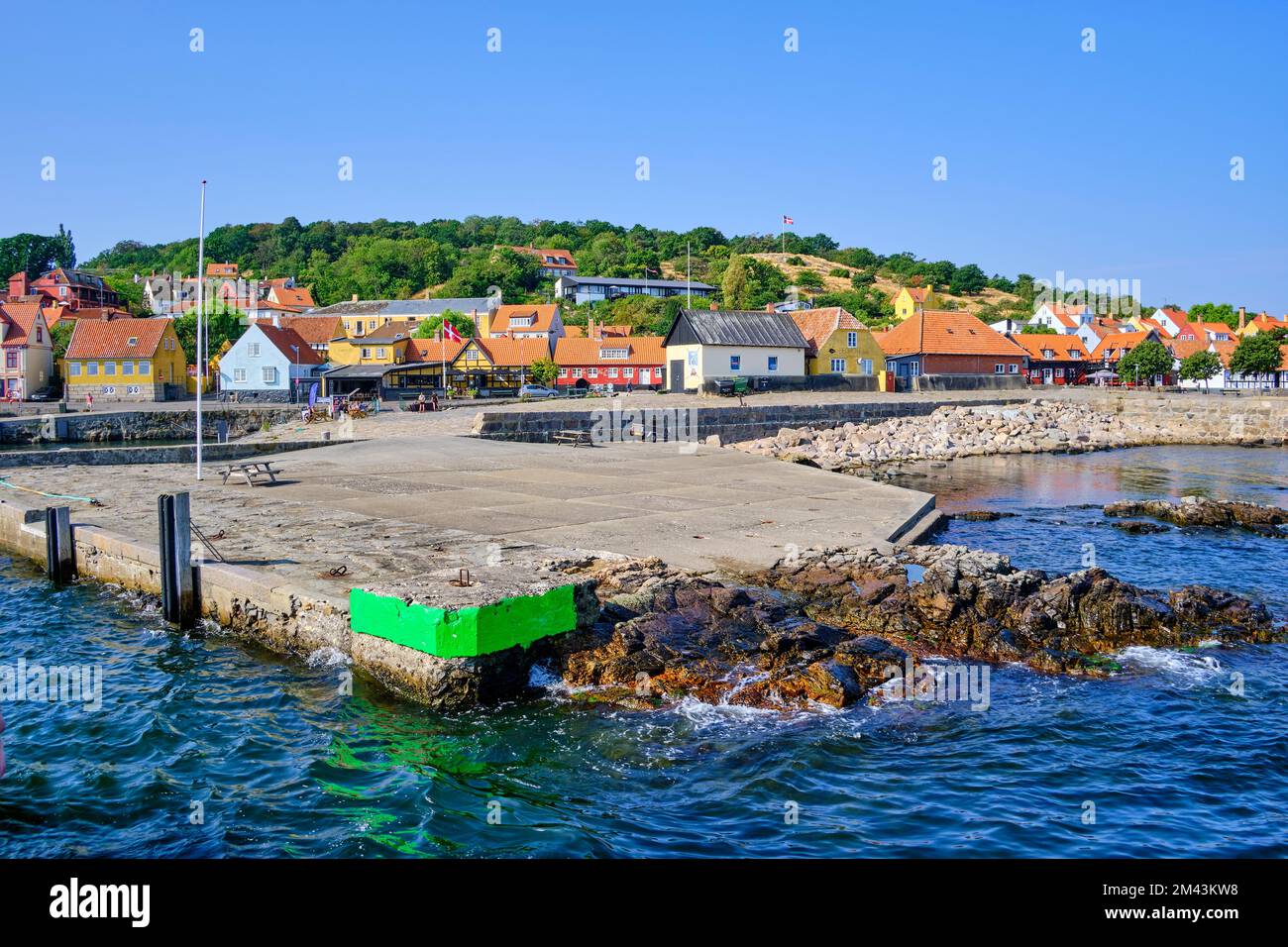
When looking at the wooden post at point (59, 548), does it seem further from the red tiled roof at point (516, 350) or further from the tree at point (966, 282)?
the tree at point (966, 282)

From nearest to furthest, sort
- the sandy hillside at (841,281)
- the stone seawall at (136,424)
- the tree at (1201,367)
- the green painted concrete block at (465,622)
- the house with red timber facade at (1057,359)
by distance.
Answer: the green painted concrete block at (465,622) < the stone seawall at (136,424) < the tree at (1201,367) < the house with red timber facade at (1057,359) < the sandy hillside at (841,281)

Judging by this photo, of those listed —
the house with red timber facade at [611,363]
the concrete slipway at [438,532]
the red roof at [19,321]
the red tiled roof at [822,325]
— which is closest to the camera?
the concrete slipway at [438,532]

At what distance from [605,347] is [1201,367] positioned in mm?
45187

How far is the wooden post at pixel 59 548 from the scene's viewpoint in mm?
14398

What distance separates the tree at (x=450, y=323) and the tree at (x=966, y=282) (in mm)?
81523

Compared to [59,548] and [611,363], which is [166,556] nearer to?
[59,548]

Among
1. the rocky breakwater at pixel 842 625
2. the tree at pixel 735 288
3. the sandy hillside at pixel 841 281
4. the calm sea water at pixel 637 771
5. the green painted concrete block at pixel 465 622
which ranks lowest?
the calm sea water at pixel 637 771

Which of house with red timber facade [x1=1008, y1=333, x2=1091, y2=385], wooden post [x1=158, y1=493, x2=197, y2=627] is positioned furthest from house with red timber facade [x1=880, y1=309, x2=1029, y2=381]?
wooden post [x1=158, y1=493, x2=197, y2=627]

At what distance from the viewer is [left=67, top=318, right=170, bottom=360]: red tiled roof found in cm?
6450

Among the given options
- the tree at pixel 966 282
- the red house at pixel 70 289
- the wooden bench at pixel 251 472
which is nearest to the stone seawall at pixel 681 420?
the wooden bench at pixel 251 472

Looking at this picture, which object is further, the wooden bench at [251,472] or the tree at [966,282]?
the tree at [966,282]
